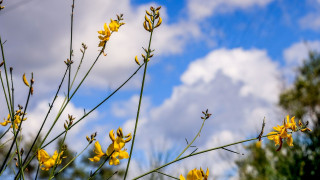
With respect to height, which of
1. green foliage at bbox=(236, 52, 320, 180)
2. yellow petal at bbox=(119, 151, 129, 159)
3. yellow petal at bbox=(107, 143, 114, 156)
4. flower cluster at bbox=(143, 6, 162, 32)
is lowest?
yellow petal at bbox=(119, 151, 129, 159)

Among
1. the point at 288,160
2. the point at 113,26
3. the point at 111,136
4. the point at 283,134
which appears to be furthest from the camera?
the point at 288,160

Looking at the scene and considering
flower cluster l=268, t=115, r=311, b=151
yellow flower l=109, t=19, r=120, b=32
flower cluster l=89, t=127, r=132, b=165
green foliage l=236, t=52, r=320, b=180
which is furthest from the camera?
green foliage l=236, t=52, r=320, b=180

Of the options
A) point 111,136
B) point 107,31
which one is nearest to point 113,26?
point 107,31

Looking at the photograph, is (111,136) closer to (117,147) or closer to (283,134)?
(117,147)

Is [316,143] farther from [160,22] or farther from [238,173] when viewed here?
[160,22]

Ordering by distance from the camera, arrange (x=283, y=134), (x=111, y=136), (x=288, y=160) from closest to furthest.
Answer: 1. (x=111, y=136)
2. (x=283, y=134)
3. (x=288, y=160)

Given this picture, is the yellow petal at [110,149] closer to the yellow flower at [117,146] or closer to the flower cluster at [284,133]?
the yellow flower at [117,146]

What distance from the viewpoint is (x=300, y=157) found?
5586 millimetres

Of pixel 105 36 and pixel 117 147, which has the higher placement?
pixel 105 36

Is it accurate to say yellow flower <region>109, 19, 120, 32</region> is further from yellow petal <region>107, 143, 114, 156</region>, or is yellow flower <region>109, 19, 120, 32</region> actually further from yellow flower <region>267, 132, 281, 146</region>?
yellow flower <region>267, 132, 281, 146</region>

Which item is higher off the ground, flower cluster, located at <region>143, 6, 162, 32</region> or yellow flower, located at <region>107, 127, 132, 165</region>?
flower cluster, located at <region>143, 6, 162, 32</region>

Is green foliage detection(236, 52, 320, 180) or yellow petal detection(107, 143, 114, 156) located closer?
yellow petal detection(107, 143, 114, 156)

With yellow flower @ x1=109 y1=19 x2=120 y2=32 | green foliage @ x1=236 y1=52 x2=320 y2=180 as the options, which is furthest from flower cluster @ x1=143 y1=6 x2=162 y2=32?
green foliage @ x1=236 y1=52 x2=320 y2=180

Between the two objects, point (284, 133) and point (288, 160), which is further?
point (288, 160)
